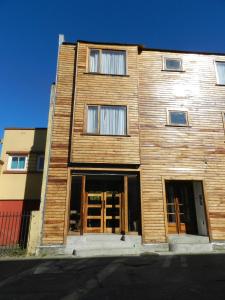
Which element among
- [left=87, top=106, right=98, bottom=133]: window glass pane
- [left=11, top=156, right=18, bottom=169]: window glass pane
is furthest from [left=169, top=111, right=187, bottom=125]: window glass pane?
[left=11, top=156, right=18, bottom=169]: window glass pane

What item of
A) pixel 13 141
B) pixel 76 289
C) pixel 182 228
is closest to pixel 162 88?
pixel 182 228

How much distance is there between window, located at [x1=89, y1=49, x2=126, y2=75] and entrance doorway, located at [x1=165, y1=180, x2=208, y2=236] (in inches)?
268

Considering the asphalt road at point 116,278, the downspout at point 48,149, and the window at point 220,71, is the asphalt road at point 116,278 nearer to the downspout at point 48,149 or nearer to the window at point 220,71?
the downspout at point 48,149

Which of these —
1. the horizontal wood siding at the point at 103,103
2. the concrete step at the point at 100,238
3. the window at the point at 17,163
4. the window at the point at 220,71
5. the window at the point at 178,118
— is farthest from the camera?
the window at the point at 17,163

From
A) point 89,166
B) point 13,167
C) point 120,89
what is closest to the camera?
point 89,166

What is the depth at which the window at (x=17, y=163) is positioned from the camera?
13375 millimetres

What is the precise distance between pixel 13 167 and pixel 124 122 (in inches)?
282

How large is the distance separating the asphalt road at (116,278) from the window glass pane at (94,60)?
9.59 meters

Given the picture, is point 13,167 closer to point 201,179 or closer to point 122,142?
point 122,142

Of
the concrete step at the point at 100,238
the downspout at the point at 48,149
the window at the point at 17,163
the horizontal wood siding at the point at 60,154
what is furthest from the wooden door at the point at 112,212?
the window at the point at 17,163

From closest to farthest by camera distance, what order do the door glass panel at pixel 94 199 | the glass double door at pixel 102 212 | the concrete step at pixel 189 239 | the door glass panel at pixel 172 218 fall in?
1. the concrete step at pixel 189 239
2. the glass double door at pixel 102 212
3. the door glass panel at pixel 94 199
4. the door glass panel at pixel 172 218

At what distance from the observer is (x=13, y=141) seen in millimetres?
13797

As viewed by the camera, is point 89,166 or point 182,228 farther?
point 182,228

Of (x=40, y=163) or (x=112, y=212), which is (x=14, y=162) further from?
(x=112, y=212)
